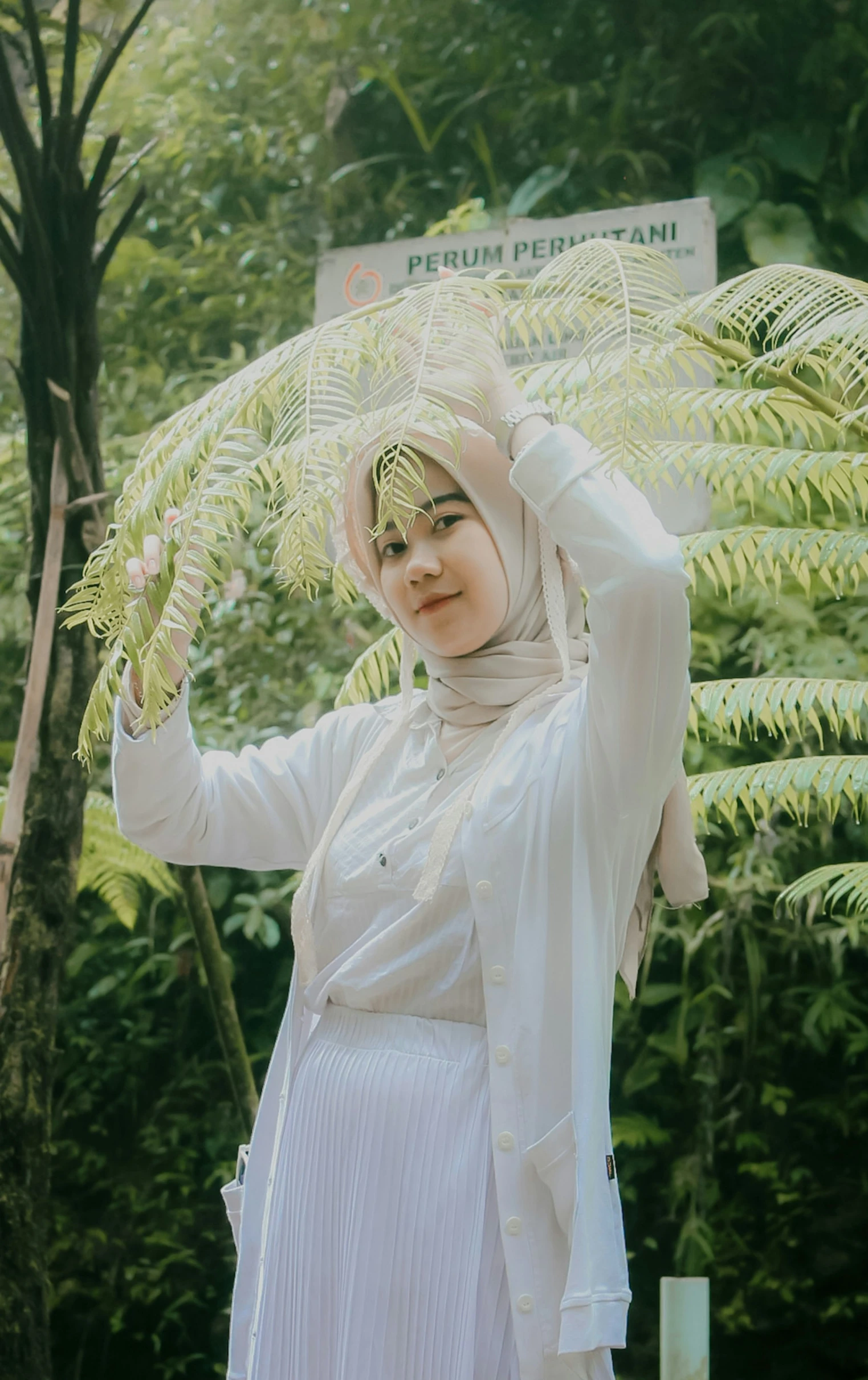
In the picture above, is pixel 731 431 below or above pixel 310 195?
below

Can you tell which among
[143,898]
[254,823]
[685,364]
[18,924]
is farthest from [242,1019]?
[685,364]

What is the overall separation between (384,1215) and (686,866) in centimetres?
41

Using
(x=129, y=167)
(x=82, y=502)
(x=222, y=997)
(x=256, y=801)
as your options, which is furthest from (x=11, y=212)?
(x=256, y=801)

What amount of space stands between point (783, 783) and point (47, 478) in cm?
151

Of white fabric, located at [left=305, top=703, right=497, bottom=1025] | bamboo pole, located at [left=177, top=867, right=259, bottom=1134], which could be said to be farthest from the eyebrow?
bamboo pole, located at [left=177, top=867, right=259, bottom=1134]

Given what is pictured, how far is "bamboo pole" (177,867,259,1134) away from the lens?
8.01ft

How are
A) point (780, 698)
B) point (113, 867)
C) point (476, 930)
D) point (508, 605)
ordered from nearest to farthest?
point (476, 930)
point (508, 605)
point (780, 698)
point (113, 867)

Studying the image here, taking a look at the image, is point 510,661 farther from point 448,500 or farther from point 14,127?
point 14,127

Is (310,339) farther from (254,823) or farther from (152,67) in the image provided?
(152,67)

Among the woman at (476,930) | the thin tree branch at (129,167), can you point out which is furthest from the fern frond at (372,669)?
the thin tree branch at (129,167)

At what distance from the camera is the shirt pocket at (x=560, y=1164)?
1.12 metres

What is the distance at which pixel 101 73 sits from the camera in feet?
8.62

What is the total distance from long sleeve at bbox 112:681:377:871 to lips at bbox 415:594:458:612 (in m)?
0.22

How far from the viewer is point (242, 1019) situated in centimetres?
246
